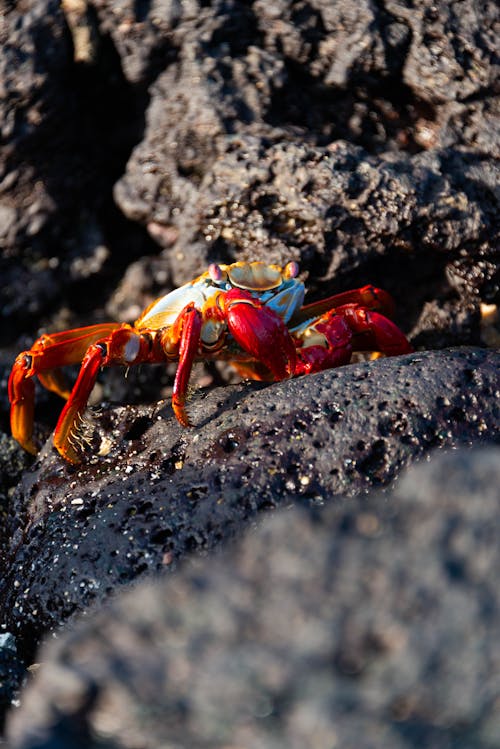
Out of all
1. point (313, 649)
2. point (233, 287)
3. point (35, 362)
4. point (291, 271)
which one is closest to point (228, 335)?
point (233, 287)

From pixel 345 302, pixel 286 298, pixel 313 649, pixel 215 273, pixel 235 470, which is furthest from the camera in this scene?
pixel 345 302

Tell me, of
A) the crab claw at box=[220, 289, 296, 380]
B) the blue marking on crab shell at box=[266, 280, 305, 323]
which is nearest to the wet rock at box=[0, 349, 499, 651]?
the crab claw at box=[220, 289, 296, 380]

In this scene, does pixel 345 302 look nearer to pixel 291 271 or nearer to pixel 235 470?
pixel 291 271

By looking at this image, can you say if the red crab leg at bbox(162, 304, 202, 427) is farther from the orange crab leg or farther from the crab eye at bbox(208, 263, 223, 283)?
the crab eye at bbox(208, 263, 223, 283)

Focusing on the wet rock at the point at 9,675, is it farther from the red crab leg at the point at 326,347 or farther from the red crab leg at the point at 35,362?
the red crab leg at the point at 326,347

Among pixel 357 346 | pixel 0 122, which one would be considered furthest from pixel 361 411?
pixel 0 122

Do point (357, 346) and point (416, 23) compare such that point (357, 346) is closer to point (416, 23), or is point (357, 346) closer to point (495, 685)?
point (416, 23)
